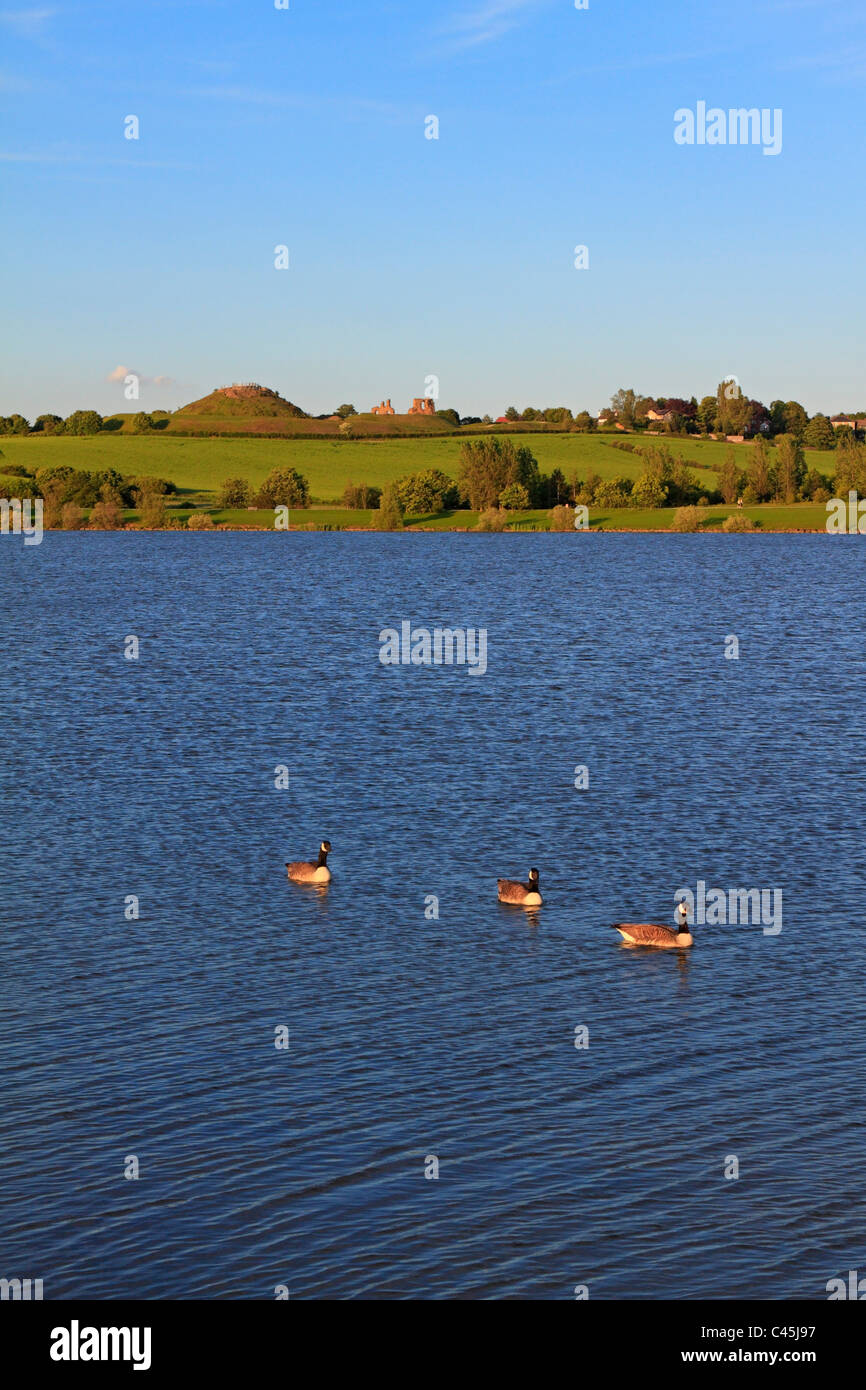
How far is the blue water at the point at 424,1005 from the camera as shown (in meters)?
20.0

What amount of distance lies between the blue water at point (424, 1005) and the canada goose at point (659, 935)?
43 cm

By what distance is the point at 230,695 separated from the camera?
6925cm

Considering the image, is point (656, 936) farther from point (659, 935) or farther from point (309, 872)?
point (309, 872)

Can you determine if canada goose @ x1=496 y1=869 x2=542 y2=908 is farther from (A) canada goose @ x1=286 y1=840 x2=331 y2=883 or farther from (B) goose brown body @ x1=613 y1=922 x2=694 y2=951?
(A) canada goose @ x1=286 y1=840 x2=331 y2=883

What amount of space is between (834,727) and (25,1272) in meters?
47.9

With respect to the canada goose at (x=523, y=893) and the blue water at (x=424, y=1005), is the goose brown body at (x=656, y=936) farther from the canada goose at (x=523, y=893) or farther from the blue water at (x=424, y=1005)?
the canada goose at (x=523, y=893)

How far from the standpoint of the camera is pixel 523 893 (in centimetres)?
3431

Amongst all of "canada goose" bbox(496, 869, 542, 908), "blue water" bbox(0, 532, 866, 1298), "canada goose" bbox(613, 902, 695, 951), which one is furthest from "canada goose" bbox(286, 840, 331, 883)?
"canada goose" bbox(613, 902, 695, 951)

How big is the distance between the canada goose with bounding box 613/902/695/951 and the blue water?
0.43 m

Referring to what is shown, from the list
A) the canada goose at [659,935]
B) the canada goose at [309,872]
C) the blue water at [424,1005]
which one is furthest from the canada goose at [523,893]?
the canada goose at [309,872]

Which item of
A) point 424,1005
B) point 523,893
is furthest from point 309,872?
point 424,1005
